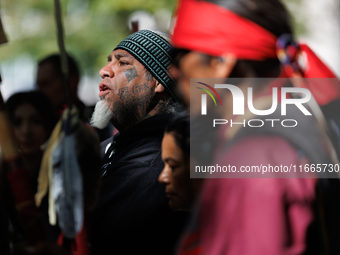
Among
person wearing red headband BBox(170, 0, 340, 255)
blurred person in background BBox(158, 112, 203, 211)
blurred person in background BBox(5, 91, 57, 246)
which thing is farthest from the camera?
blurred person in background BBox(5, 91, 57, 246)

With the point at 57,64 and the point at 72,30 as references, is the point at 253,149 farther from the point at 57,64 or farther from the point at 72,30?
the point at 72,30

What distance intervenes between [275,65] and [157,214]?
34.2 inches

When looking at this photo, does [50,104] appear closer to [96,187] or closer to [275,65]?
[96,187]

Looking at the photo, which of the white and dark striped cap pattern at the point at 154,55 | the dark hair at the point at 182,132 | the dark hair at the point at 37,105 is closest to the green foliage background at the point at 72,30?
the dark hair at the point at 37,105

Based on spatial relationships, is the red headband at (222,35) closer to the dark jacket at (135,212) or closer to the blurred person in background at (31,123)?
the dark jacket at (135,212)

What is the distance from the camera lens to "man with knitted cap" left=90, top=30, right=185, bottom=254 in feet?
5.06

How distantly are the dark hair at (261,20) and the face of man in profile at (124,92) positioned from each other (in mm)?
964

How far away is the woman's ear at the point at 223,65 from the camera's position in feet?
3.22

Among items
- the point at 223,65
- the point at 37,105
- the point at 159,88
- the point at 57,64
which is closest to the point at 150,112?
the point at 159,88

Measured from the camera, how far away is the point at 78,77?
10.2 ft

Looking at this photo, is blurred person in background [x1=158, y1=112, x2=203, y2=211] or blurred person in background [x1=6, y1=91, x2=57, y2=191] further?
blurred person in background [x1=6, y1=91, x2=57, y2=191]

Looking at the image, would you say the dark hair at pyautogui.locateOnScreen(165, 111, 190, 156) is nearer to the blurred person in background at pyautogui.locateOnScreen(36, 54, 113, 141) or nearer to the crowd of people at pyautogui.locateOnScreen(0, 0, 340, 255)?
the crowd of people at pyautogui.locateOnScreen(0, 0, 340, 255)

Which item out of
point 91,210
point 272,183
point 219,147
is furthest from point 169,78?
point 272,183

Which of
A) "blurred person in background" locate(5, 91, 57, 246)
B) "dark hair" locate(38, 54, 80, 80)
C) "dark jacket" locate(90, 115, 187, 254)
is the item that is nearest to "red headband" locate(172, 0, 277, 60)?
"dark jacket" locate(90, 115, 187, 254)
